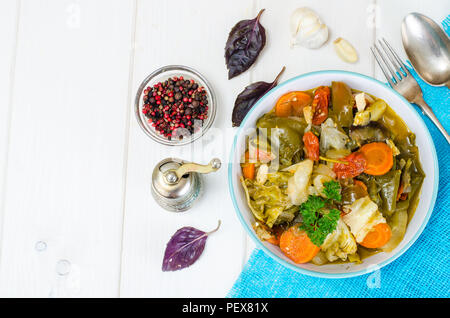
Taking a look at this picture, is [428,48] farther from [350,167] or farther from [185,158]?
[185,158]

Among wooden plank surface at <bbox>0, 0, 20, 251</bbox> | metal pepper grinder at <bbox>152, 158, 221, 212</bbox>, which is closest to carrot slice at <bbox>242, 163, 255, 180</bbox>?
metal pepper grinder at <bbox>152, 158, 221, 212</bbox>

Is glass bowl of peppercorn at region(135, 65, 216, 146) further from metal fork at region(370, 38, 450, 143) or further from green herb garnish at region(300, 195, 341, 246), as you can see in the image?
metal fork at region(370, 38, 450, 143)

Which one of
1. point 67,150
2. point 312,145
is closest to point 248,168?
point 312,145

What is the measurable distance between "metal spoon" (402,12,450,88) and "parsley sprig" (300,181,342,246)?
684 mm

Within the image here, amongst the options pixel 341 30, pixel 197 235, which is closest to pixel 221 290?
pixel 197 235

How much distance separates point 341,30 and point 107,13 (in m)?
1.11

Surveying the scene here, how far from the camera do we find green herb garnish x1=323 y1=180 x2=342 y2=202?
1771 millimetres

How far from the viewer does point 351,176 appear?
1851 mm

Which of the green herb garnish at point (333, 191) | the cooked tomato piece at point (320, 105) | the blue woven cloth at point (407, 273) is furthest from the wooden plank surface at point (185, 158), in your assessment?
the green herb garnish at point (333, 191)

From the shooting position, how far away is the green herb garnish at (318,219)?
1.78 m

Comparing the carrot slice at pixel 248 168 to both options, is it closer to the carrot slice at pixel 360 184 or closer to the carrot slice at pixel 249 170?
the carrot slice at pixel 249 170

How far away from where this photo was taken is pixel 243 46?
2.17m

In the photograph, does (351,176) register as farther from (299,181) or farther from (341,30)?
(341,30)

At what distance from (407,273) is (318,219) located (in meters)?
0.58
